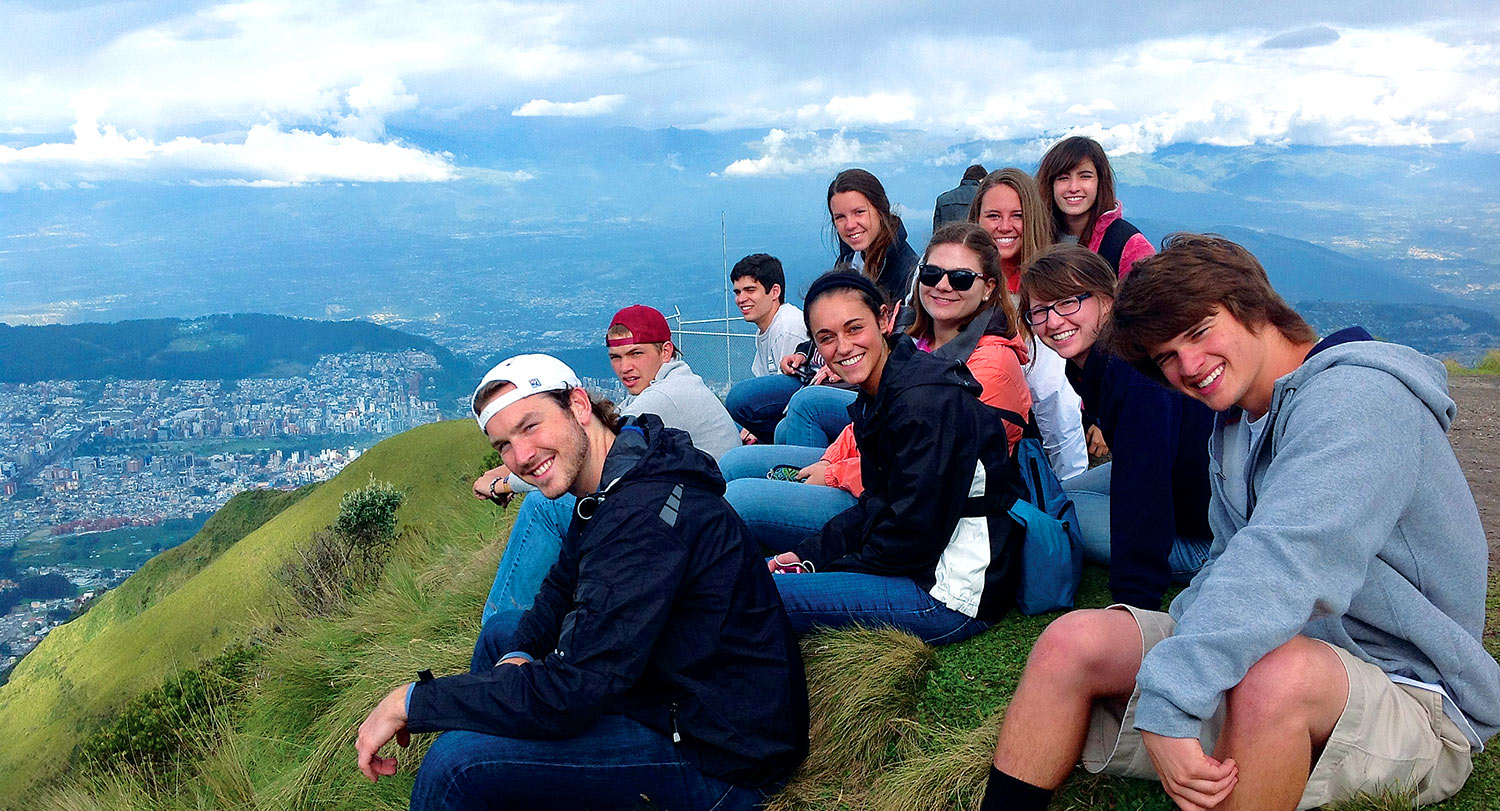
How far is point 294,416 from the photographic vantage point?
4466 inches

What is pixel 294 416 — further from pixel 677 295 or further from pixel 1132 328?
pixel 1132 328

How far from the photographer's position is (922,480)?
139 inches

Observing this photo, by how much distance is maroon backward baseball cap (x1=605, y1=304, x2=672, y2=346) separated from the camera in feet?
19.5

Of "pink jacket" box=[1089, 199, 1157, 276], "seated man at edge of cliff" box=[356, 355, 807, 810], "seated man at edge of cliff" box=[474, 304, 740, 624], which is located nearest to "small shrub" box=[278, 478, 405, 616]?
"seated man at edge of cliff" box=[474, 304, 740, 624]

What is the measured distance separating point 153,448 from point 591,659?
127444 mm

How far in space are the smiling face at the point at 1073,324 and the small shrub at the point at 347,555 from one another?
7211mm

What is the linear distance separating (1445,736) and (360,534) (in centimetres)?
1124

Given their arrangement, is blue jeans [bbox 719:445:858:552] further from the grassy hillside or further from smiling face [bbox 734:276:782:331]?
the grassy hillside

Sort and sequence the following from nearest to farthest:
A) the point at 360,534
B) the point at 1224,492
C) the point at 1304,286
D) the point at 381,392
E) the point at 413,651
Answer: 1. the point at 1224,492
2. the point at 413,651
3. the point at 360,534
4. the point at 381,392
5. the point at 1304,286

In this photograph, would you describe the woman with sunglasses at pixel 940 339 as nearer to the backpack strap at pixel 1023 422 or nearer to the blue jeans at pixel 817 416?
the backpack strap at pixel 1023 422

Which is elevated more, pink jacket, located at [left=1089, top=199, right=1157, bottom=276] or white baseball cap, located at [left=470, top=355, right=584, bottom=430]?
pink jacket, located at [left=1089, top=199, right=1157, bottom=276]

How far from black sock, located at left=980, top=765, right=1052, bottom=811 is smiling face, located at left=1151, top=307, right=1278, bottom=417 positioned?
1083 mm

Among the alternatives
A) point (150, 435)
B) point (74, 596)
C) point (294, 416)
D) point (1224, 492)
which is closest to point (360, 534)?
point (1224, 492)

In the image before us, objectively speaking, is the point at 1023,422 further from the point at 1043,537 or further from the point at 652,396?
the point at 652,396
